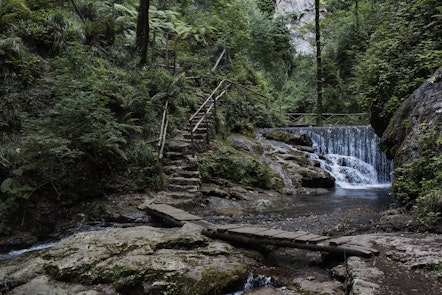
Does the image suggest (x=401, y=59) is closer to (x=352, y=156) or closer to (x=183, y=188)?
(x=352, y=156)

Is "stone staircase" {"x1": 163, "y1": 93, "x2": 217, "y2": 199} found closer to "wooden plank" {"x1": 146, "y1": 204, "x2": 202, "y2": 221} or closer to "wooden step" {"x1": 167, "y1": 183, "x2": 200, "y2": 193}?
"wooden step" {"x1": 167, "y1": 183, "x2": 200, "y2": 193}

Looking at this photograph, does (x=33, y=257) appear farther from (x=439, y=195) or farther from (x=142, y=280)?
(x=439, y=195)

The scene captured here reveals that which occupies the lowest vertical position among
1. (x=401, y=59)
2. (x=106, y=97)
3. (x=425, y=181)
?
(x=425, y=181)

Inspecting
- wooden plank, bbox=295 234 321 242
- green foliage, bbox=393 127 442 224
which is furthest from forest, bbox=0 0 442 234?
wooden plank, bbox=295 234 321 242

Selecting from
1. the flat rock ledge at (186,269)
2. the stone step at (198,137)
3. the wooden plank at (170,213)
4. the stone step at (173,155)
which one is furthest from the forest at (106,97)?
the flat rock ledge at (186,269)

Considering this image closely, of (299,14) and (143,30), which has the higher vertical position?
(299,14)

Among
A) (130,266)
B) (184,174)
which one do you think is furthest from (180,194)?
(130,266)

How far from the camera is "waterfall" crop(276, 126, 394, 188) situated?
1412cm

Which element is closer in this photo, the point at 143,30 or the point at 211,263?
the point at 211,263

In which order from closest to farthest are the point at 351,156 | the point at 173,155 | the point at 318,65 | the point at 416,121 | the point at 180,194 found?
the point at 416,121 → the point at 180,194 → the point at 173,155 → the point at 351,156 → the point at 318,65

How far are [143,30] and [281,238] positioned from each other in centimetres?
1109

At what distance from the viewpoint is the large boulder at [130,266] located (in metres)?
4.56

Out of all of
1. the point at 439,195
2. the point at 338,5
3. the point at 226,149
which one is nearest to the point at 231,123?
the point at 226,149

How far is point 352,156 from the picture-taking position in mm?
15852
